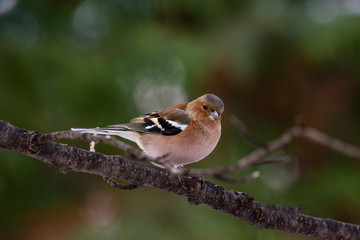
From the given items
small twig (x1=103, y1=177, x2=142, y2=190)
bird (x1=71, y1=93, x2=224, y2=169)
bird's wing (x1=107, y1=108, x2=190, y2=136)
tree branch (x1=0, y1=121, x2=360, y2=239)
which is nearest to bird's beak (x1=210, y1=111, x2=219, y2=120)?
bird (x1=71, y1=93, x2=224, y2=169)

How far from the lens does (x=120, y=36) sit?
382cm

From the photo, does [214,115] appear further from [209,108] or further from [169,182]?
[169,182]

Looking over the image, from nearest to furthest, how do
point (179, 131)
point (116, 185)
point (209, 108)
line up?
1. point (116, 185)
2. point (179, 131)
3. point (209, 108)

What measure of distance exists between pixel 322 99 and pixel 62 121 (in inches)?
95.6

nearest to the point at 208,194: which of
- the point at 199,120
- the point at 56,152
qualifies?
the point at 199,120

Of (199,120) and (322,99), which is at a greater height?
(199,120)

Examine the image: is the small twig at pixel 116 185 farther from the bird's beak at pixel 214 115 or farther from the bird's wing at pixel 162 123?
the bird's beak at pixel 214 115

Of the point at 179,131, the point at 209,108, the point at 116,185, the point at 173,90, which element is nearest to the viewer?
the point at 116,185

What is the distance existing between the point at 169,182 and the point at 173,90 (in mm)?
1898

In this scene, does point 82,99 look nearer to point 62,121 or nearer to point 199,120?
point 62,121

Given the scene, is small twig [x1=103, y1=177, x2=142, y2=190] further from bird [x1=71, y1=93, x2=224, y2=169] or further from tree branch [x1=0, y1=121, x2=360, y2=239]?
bird [x1=71, y1=93, x2=224, y2=169]

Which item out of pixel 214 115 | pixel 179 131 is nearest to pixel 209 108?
pixel 214 115

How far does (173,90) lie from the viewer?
3.46 meters

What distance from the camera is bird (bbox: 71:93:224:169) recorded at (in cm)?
199
